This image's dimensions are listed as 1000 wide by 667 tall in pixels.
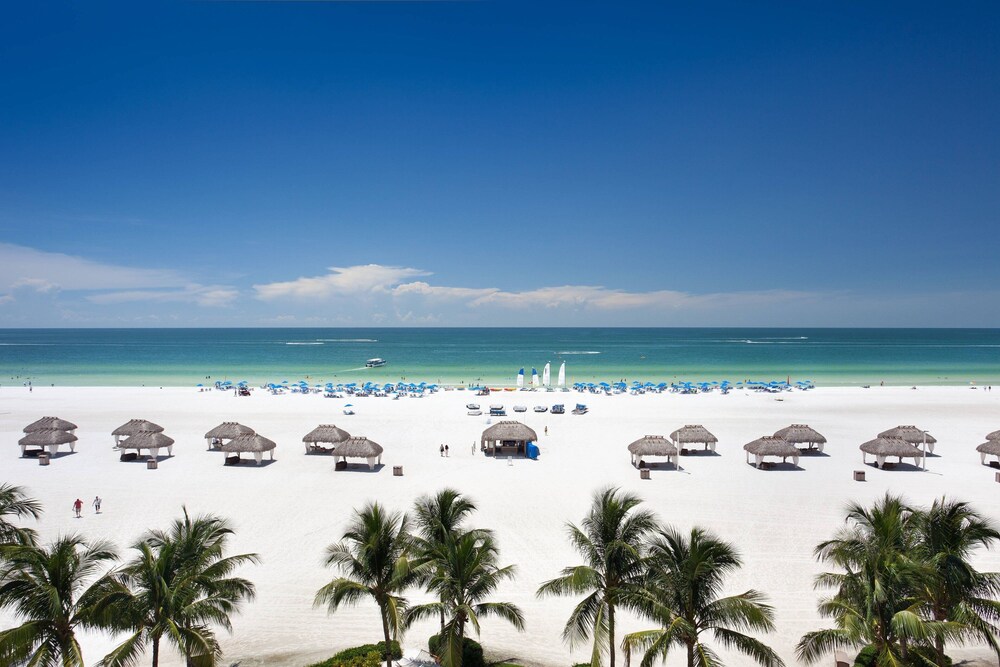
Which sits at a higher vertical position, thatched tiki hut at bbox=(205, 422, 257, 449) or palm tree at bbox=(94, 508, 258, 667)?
palm tree at bbox=(94, 508, 258, 667)

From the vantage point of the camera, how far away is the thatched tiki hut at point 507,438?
25.6 metres

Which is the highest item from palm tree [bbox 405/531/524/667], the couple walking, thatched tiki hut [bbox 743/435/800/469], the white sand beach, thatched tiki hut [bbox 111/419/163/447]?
palm tree [bbox 405/531/524/667]

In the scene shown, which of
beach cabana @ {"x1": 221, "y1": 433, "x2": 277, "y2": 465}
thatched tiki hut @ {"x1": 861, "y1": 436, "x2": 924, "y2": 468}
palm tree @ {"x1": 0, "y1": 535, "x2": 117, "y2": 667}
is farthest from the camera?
beach cabana @ {"x1": 221, "y1": 433, "x2": 277, "y2": 465}

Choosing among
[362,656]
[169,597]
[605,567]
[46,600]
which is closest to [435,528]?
[362,656]

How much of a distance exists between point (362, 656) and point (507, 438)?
15.7 metres

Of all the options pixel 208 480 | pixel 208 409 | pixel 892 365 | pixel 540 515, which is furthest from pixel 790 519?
pixel 892 365

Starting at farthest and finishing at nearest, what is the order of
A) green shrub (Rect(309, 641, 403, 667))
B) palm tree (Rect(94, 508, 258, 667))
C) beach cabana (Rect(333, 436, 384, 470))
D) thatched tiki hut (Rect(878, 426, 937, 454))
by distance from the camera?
1. thatched tiki hut (Rect(878, 426, 937, 454))
2. beach cabana (Rect(333, 436, 384, 470))
3. green shrub (Rect(309, 641, 403, 667))
4. palm tree (Rect(94, 508, 258, 667))

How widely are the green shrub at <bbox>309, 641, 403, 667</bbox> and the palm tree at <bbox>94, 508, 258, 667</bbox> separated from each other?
2196mm

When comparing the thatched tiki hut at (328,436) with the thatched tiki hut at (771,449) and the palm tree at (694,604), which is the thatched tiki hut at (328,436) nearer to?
the thatched tiki hut at (771,449)

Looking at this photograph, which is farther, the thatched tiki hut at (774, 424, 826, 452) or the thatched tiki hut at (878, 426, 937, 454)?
the thatched tiki hut at (774, 424, 826, 452)

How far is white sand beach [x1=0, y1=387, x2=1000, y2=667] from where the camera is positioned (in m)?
12.1

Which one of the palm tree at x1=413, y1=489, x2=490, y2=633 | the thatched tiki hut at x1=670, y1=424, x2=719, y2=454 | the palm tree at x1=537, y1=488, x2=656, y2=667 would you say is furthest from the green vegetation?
the thatched tiki hut at x1=670, y1=424, x2=719, y2=454

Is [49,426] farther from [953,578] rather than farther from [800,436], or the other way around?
[800,436]

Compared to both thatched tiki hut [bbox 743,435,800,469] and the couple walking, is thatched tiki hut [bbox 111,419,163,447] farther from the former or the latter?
thatched tiki hut [bbox 743,435,800,469]
